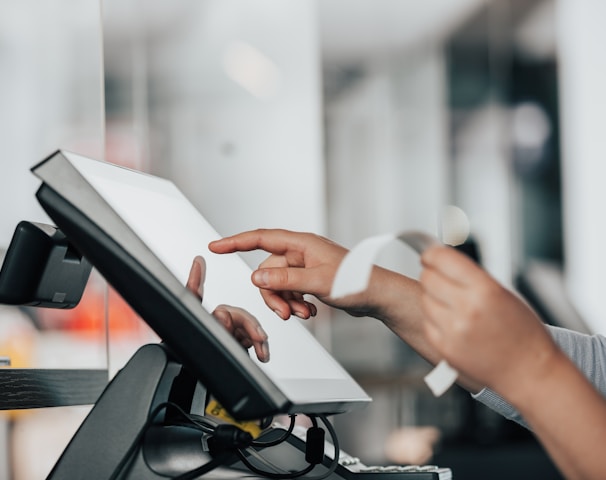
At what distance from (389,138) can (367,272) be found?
431cm

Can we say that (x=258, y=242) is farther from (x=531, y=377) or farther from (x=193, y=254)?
(x=531, y=377)

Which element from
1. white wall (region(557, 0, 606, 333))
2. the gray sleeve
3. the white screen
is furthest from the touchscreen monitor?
white wall (region(557, 0, 606, 333))

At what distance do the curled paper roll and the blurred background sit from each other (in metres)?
2.76

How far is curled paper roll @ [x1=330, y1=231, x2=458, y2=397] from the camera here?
686 millimetres

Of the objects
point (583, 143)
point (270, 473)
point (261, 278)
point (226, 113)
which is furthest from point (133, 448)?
point (583, 143)

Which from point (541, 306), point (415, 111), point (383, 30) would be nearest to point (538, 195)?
point (415, 111)

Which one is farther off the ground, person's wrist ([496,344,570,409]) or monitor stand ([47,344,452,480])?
person's wrist ([496,344,570,409])

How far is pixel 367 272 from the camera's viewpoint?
0.69m

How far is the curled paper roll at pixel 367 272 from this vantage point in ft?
2.25

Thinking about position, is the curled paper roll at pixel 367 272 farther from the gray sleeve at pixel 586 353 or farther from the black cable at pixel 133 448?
the gray sleeve at pixel 586 353

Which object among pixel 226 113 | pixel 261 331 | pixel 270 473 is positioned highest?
pixel 226 113

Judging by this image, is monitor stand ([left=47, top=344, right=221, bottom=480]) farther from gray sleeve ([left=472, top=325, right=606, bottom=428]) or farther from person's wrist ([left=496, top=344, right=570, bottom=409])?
gray sleeve ([left=472, top=325, right=606, bottom=428])

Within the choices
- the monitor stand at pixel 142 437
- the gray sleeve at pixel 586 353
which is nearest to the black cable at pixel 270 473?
the monitor stand at pixel 142 437

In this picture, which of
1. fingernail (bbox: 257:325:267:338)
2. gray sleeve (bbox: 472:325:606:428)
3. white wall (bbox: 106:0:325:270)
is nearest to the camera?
fingernail (bbox: 257:325:267:338)
